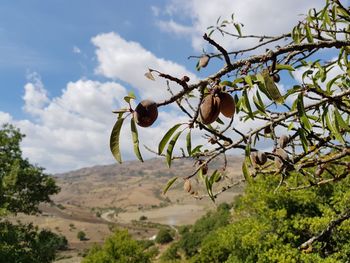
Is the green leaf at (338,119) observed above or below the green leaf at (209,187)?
above

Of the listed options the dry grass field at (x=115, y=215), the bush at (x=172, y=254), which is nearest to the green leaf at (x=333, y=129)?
the dry grass field at (x=115, y=215)

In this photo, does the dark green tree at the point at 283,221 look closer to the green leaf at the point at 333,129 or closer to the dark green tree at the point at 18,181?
the dark green tree at the point at 18,181

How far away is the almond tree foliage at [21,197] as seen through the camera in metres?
23.0

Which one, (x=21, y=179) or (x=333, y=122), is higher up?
(x=21, y=179)

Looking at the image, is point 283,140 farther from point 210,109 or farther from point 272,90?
point 210,109

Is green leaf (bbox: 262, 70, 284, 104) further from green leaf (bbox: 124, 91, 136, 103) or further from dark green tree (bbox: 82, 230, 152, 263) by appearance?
dark green tree (bbox: 82, 230, 152, 263)

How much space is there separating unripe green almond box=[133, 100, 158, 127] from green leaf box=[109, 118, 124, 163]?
0.29 ft

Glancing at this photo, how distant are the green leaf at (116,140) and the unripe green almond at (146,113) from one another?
0.29 feet

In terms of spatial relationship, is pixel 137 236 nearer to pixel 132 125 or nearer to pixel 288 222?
pixel 288 222

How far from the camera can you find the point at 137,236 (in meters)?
96.6

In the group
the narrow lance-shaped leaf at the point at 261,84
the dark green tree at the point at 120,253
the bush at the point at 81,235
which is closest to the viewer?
the narrow lance-shaped leaf at the point at 261,84

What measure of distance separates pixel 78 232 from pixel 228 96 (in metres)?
110

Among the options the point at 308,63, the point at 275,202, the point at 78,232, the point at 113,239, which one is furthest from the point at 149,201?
the point at 308,63

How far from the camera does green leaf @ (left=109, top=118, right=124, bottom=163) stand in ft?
4.91
